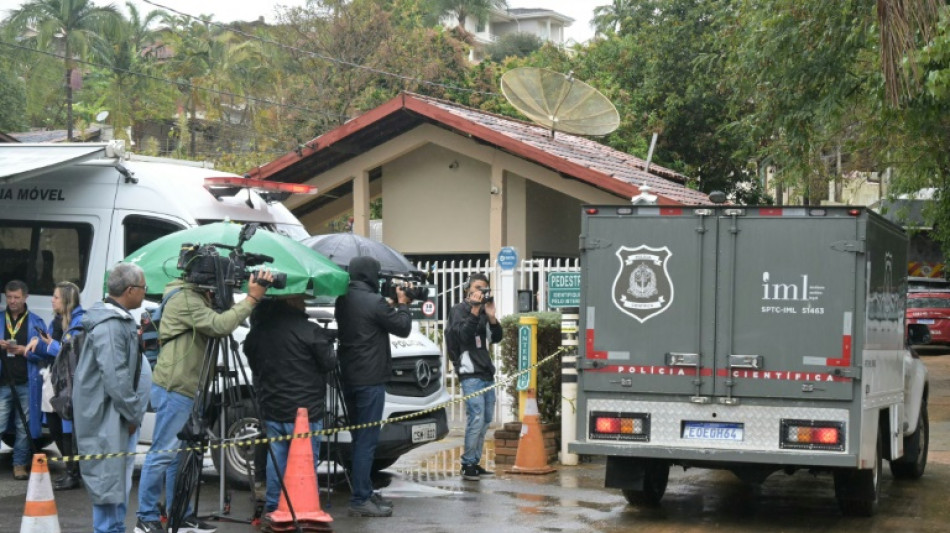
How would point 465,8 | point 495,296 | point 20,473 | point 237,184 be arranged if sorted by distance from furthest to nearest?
point 465,8, point 495,296, point 237,184, point 20,473

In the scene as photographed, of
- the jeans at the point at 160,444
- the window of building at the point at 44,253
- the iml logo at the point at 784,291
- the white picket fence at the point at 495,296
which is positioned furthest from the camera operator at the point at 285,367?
the white picket fence at the point at 495,296

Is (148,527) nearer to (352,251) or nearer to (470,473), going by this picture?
(470,473)

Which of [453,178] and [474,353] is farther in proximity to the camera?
Answer: [453,178]

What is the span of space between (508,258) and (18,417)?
640 cm

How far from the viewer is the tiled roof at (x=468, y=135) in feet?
59.8

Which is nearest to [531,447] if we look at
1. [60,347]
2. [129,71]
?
[60,347]

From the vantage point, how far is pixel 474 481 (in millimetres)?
11664

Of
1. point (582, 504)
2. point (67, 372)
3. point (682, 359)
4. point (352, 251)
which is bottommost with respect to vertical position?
point (582, 504)

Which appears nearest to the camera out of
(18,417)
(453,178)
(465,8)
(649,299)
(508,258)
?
(649,299)

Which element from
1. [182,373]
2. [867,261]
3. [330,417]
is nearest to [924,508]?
[867,261]

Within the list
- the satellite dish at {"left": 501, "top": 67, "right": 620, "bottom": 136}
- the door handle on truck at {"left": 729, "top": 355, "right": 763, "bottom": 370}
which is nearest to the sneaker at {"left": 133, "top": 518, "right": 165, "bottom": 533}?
the door handle on truck at {"left": 729, "top": 355, "right": 763, "bottom": 370}

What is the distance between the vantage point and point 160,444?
27.5ft

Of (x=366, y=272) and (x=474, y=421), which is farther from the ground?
(x=366, y=272)

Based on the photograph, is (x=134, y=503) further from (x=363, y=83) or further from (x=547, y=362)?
(x=363, y=83)
